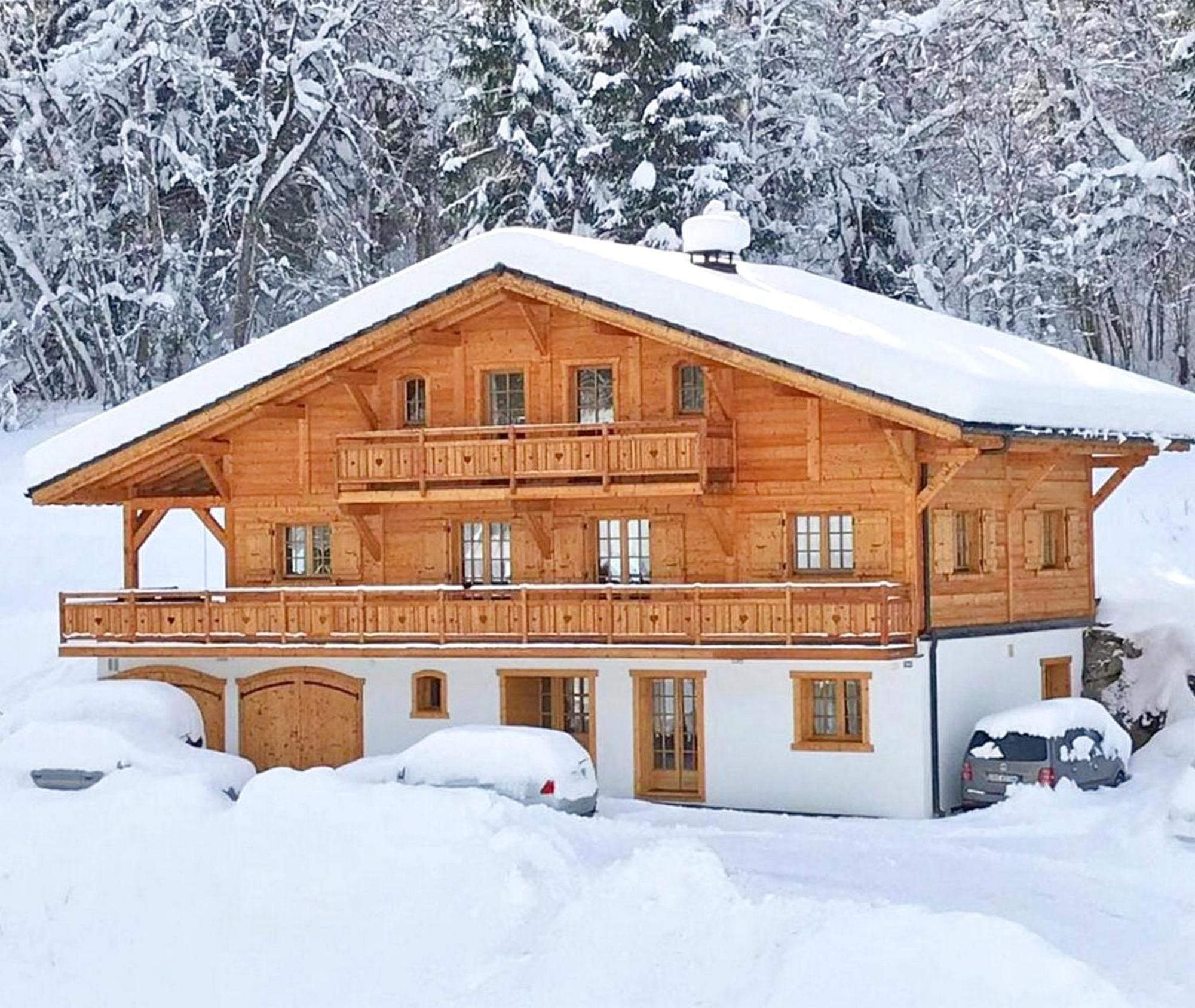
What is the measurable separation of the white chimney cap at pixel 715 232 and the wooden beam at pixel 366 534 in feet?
22.9

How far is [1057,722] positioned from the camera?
2892 centimetres

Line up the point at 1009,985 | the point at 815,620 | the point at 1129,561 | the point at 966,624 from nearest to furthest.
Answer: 1. the point at 1009,985
2. the point at 815,620
3. the point at 966,624
4. the point at 1129,561

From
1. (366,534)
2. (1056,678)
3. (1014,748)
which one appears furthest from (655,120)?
(1014,748)

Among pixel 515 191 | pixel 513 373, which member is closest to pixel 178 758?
pixel 513 373

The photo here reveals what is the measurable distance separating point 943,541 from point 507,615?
6520mm

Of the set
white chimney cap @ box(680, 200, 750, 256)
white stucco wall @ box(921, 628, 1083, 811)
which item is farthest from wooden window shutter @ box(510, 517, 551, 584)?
white stucco wall @ box(921, 628, 1083, 811)

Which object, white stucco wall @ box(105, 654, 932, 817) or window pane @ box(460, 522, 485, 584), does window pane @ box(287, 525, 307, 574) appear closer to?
window pane @ box(460, 522, 485, 584)

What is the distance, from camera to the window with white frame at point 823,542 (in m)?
30.6

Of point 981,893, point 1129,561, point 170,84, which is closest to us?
point 981,893

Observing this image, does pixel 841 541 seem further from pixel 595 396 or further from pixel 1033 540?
pixel 595 396

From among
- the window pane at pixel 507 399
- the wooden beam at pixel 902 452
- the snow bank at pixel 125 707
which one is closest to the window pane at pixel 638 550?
the window pane at pixel 507 399

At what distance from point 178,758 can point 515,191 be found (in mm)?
24778

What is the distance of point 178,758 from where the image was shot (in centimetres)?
2920

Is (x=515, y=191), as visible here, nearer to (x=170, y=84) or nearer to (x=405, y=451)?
(x=170, y=84)
